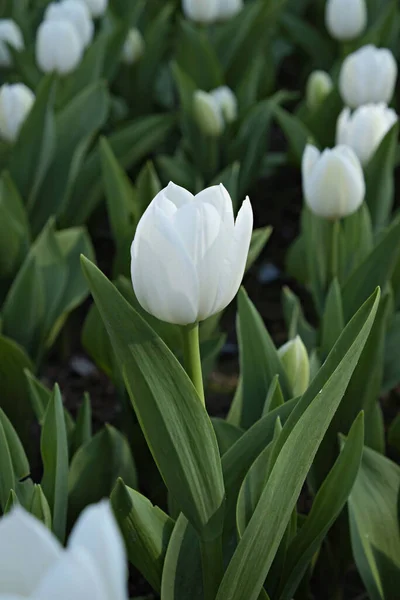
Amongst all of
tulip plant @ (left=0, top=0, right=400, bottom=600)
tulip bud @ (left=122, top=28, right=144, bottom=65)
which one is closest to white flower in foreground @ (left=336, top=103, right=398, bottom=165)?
tulip plant @ (left=0, top=0, right=400, bottom=600)

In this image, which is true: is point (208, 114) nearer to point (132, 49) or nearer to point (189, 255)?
point (132, 49)

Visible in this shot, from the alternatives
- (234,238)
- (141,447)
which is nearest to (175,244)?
(234,238)

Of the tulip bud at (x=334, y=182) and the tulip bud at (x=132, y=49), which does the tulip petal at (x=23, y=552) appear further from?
the tulip bud at (x=132, y=49)

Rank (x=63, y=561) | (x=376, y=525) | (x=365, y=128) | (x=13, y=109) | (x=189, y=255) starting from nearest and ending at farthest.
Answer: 1. (x=63, y=561)
2. (x=189, y=255)
3. (x=376, y=525)
4. (x=365, y=128)
5. (x=13, y=109)

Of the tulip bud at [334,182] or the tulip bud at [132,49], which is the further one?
the tulip bud at [132,49]

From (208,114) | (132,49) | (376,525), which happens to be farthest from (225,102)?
(376,525)

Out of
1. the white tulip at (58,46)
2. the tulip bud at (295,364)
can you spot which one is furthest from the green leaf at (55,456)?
the white tulip at (58,46)

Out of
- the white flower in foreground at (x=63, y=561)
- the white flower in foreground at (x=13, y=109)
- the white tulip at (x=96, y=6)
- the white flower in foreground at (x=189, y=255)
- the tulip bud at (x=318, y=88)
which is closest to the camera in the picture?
the white flower in foreground at (x=63, y=561)
